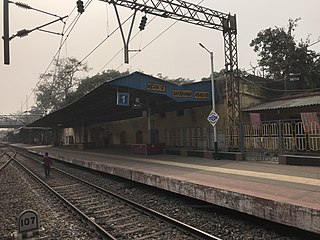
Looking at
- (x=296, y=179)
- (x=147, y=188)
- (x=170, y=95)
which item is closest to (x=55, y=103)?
(x=170, y=95)

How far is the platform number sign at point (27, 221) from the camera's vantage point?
6.25 metres

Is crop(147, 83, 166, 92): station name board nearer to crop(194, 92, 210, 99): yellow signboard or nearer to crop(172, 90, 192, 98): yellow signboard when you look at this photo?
crop(172, 90, 192, 98): yellow signboard

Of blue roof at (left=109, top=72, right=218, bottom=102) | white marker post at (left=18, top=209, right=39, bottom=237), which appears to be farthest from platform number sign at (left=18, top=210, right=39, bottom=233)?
blue roof at (left=109, top=72, right=218, bottom=102)

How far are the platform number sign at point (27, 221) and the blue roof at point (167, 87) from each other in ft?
33.9

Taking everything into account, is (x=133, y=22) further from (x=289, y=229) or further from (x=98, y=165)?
(x=289, y=229)

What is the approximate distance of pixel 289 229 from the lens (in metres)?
6.35

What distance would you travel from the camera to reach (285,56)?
32406mm

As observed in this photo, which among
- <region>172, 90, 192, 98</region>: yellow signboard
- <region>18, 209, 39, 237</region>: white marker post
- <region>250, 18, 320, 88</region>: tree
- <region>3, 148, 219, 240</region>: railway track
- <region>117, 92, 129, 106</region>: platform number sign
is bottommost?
<region>3, 148, 219, 240</region>: railway track

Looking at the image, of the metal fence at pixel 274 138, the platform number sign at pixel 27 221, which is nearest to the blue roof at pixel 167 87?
the metal fence at pixel 274 138

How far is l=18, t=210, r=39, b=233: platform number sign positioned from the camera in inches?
246

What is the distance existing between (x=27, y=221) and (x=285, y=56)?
3177 centimetres

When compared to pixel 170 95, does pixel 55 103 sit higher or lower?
higher

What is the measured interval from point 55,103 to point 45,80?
28.0 feet

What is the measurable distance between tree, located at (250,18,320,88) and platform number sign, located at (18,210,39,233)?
91.1ft
